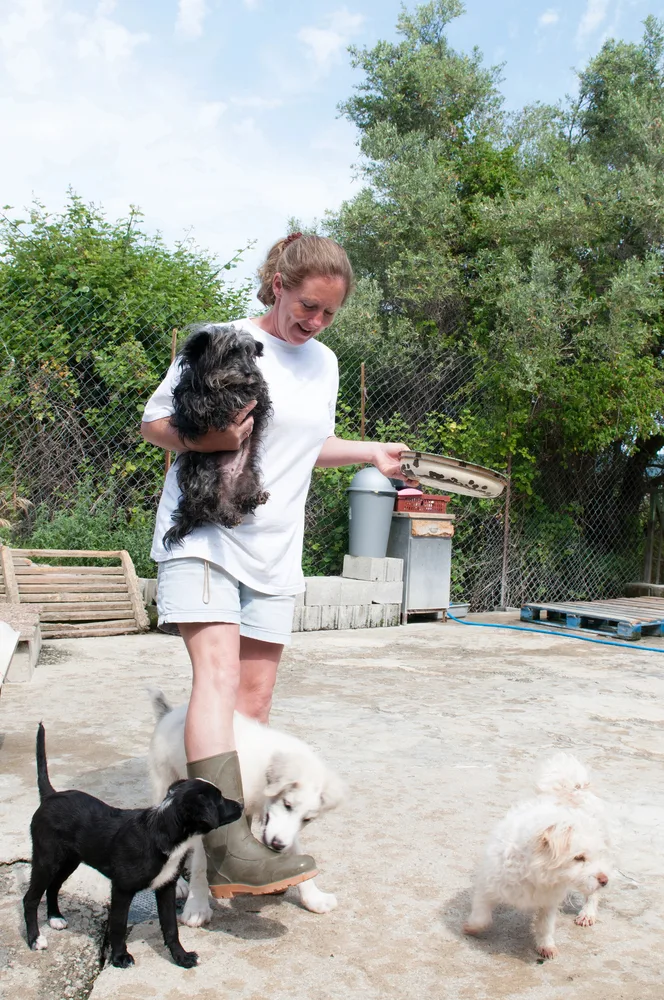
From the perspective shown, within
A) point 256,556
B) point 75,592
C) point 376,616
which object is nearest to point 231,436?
point 256,556

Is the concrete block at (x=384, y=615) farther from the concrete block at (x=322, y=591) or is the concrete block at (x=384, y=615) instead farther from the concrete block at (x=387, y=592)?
the concrete block at (x=322, y=591)

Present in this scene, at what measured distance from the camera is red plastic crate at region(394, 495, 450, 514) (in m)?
7.32

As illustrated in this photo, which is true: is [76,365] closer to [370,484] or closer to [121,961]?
[370,484]

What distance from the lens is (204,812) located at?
1724 millimetres

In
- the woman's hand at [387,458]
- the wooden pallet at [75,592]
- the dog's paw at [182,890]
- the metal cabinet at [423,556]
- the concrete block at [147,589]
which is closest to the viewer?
the dog's paw at [182,890]

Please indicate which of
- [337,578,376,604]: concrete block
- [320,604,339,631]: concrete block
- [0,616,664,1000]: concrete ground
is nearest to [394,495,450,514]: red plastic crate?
[337,578,376,604]: concrete block

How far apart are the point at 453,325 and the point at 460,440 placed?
1.79m

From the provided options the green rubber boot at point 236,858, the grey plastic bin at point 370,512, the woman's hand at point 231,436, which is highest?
the grey plastic bin at point 370,512

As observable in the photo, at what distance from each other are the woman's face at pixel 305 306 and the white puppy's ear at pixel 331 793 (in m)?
1.07

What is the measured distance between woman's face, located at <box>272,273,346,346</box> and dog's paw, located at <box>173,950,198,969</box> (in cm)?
143

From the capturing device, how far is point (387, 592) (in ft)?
23.4

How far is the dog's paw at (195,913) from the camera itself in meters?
Result: 2.01

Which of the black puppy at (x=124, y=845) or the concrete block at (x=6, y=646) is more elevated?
the concrete block at (x=6, y=646)

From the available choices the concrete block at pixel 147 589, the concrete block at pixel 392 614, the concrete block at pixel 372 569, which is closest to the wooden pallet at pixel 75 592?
the concrete block at pixel 147 589
